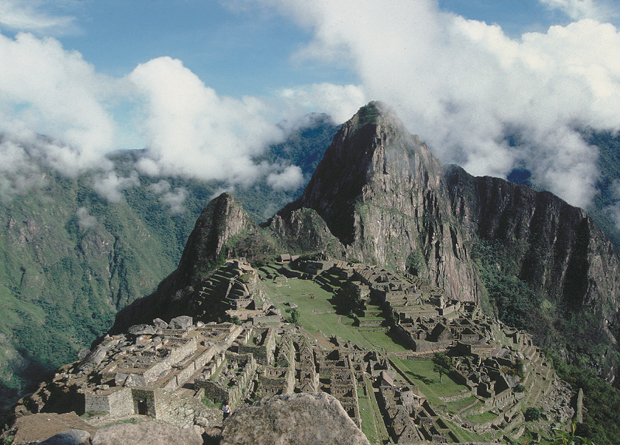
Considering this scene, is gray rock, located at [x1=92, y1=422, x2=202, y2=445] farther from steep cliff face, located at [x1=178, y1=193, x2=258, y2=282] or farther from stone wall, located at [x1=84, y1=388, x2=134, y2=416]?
steep cliff face, located at [x1=178, y1=193, x2=258, y2=282]

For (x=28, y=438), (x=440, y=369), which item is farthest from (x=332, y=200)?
(x=28, y=438)

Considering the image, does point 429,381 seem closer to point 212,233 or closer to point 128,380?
point 128,380

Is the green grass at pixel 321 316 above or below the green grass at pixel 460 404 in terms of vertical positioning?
above

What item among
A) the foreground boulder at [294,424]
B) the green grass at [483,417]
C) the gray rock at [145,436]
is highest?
the foreground boulder at [294,424]

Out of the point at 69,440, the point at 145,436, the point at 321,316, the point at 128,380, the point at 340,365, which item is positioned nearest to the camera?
the point at 145,436

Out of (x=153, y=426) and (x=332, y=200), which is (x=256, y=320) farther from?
(x=332, y=200)

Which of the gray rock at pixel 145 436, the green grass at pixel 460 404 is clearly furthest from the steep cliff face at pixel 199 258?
the gray rock at pixel 145 436

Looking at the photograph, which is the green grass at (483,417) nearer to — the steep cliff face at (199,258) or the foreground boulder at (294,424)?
the foreground boulder at (294,424)

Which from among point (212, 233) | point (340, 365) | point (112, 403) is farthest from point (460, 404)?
point (212, 233)
